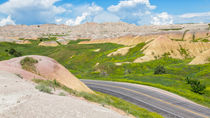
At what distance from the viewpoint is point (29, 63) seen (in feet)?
66.5

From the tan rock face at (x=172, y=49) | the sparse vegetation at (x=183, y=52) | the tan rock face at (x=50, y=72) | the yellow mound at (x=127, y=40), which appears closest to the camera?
the tan rock face at (x=50, y=72)

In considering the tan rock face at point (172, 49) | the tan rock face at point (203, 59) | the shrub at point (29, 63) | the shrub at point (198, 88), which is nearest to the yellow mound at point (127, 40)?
the tan rock face at point (172, 49)

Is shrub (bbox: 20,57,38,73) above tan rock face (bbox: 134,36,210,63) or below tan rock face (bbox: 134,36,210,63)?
below

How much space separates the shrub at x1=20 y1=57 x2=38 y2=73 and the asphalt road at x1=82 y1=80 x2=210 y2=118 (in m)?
14.2

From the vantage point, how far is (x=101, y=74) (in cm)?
5181

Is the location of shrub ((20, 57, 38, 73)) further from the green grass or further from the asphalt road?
the green grass

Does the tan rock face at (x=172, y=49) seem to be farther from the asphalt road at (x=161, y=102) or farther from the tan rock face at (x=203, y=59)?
the asphalt road at (x=161, y=102)

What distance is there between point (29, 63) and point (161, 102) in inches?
745

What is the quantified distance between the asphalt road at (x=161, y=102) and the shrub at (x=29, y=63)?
46.5ft

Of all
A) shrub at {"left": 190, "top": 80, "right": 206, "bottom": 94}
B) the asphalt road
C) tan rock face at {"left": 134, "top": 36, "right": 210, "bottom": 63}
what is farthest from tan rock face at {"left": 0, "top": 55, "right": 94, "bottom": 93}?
tan rock face at {"left": 134, "top": 36, "right": 210, "bottom": 63}

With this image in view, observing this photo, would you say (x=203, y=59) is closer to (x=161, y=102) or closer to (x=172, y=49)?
(x=172, y=49)

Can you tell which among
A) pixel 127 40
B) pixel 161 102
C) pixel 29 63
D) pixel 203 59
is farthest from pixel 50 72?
pixel 127 40

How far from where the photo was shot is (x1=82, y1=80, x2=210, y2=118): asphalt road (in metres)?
19.9

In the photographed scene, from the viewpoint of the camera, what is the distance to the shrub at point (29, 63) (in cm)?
A: 1977
